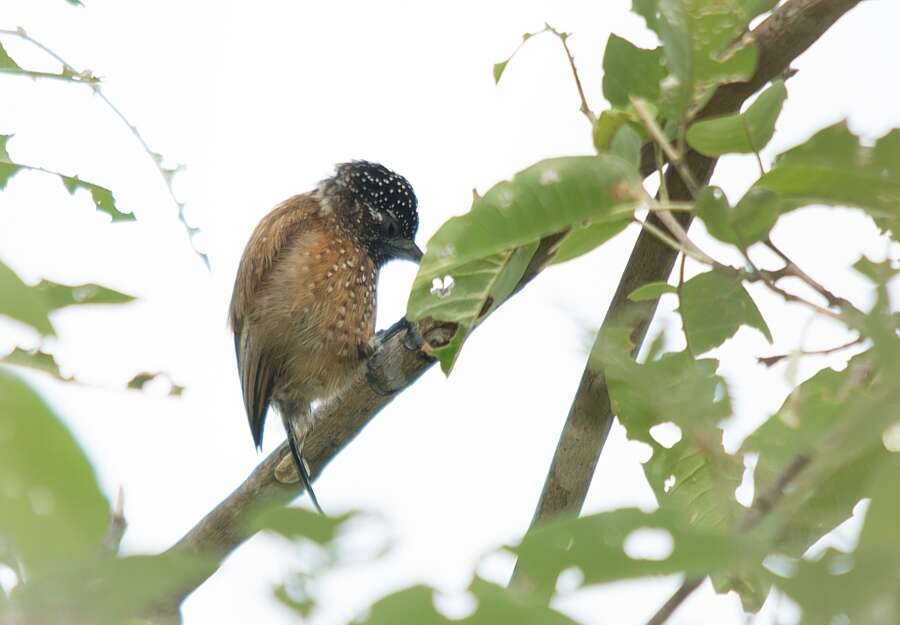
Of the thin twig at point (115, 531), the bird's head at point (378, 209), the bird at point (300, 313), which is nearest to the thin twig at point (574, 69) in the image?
the thin twig at point (115, 531)

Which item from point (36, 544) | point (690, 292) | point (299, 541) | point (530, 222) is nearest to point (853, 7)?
point (690, 292)

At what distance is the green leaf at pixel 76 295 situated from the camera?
114 centimetres

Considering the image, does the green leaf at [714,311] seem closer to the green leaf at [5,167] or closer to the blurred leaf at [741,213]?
the blurred leaf at [741,213]

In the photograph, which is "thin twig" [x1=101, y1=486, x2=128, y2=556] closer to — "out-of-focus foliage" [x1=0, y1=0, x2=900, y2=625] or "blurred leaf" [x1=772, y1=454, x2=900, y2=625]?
"out-of-focus foliage" [x1=0, y1=0, x2=900, y2=625]

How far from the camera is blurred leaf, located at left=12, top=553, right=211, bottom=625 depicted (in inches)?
25.8

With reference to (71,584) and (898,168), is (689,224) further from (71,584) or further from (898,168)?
(71,584)

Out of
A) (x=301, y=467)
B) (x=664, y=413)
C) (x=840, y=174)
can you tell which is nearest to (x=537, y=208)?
(x=840, y=174)

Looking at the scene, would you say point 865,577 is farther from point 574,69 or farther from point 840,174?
point 574,69

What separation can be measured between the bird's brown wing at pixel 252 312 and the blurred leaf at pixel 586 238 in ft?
11.4

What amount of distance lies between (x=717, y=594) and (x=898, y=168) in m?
0.84

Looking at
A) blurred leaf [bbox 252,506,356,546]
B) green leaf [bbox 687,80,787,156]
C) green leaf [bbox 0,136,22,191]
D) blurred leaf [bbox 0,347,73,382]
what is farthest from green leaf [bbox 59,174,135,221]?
blurred leaf [bbox 252,506,356,546]

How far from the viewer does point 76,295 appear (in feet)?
3.88

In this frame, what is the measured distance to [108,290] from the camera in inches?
45.5

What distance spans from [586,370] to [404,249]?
9.15 ft
